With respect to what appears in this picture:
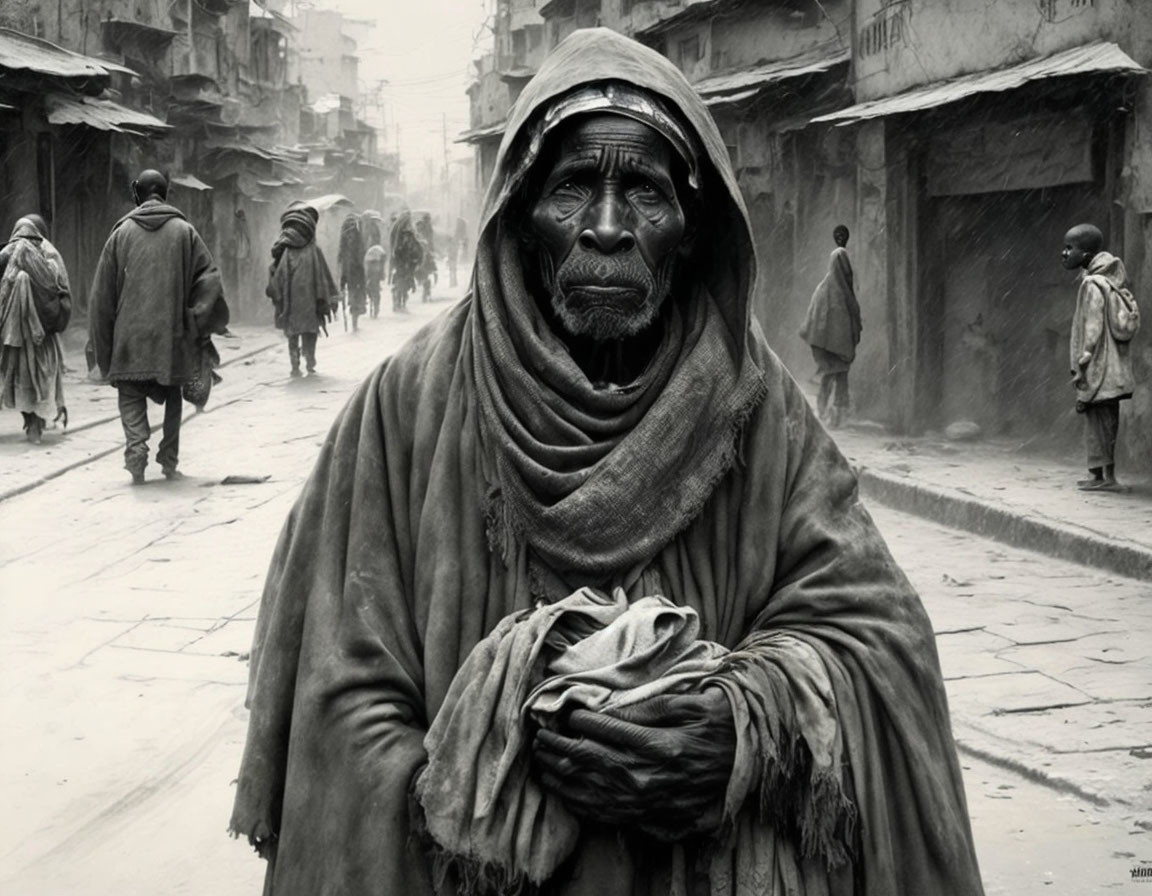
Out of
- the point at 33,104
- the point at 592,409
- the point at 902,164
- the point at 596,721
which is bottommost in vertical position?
the point at 596,721

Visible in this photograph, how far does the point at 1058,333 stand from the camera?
46.0 ft

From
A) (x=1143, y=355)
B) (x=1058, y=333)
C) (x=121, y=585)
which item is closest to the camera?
(x=121, y=585)

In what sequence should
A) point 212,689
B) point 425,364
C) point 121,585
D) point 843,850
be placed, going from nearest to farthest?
1. point 843,850
2. point 425,364
3. point 212,689
4. point 121,585

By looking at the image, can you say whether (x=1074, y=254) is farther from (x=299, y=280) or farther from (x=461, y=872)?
(x=299, y=280)

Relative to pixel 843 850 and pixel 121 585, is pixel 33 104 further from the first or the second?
pixel 843 850

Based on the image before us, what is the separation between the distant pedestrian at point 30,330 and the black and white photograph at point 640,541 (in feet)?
0.14

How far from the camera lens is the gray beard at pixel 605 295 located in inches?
86.0

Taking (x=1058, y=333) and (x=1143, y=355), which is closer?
(x=1143, y=355)

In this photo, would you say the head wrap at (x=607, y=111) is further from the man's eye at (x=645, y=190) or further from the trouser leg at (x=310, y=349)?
the trouser leg at (x=310, y=349)

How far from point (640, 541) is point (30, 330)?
41.6 feet

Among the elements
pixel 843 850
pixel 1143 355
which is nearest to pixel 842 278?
pixel 1143 355

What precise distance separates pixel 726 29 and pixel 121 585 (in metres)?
16.5

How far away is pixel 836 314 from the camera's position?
1538 centimetres

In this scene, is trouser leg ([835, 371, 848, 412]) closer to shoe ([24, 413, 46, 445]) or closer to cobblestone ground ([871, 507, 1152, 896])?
cobblestone ground ([871, 507, 1152, 896])
